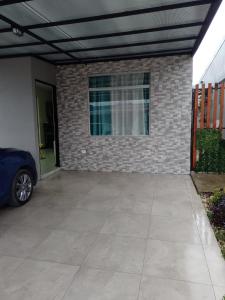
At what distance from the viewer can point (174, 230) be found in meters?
3.00

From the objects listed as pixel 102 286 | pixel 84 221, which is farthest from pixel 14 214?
pixel 102 286

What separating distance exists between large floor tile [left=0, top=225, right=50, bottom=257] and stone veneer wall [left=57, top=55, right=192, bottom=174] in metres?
3.28

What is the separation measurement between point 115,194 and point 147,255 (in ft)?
6.51

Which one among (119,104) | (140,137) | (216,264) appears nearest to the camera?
(216,264)

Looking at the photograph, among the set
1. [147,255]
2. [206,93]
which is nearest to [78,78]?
[206,93]

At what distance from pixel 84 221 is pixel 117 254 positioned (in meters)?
0.93

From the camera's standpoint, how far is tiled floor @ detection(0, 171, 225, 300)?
6.56ft

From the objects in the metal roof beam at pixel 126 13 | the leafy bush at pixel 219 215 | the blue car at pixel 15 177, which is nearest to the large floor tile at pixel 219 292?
the leafy bush at pixel 219 215

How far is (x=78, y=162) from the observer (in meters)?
6.37

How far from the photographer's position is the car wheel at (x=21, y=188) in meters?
3.74

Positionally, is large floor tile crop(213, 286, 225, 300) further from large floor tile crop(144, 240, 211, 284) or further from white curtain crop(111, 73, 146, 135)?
white curtain crop(111, 73, 146, 135)

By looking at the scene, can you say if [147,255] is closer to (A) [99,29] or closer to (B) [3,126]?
(A) [99,29]

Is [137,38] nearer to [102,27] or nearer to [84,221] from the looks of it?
[102,27]

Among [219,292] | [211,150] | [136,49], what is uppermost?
[136,49]
